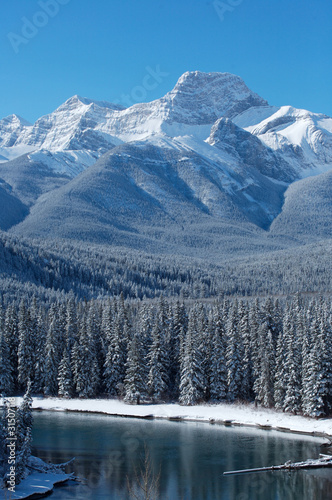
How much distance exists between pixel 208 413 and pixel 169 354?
53.5 ft

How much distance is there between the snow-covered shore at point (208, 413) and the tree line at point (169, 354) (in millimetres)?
2052

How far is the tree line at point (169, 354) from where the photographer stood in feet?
260

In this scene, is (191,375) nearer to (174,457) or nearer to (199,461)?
(174,457)

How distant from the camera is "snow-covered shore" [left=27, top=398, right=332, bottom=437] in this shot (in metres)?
71.5

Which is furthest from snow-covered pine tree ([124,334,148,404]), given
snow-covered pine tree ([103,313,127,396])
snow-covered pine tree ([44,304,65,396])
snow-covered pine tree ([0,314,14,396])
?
snow-covered pine tree ([0,314,14,396])

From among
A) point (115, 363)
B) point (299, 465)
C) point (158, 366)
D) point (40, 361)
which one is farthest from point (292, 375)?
point (40, 361)

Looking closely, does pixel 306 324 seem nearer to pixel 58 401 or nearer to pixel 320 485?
pixel 320 485

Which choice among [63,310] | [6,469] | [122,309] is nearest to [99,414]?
[122,309]

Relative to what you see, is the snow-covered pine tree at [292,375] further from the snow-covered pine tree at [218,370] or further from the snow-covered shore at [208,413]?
the snow-covered pine tree at [218,370]

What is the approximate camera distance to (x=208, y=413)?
79.4m

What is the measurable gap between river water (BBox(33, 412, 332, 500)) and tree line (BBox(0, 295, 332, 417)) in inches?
385

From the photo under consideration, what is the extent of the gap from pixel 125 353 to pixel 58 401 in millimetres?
13030

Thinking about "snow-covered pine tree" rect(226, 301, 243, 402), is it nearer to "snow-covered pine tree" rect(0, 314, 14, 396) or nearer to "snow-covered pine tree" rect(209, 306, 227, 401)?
"snow-covered pine tree" rect(209, 306, 227, 401)

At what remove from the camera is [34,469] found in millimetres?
51469
